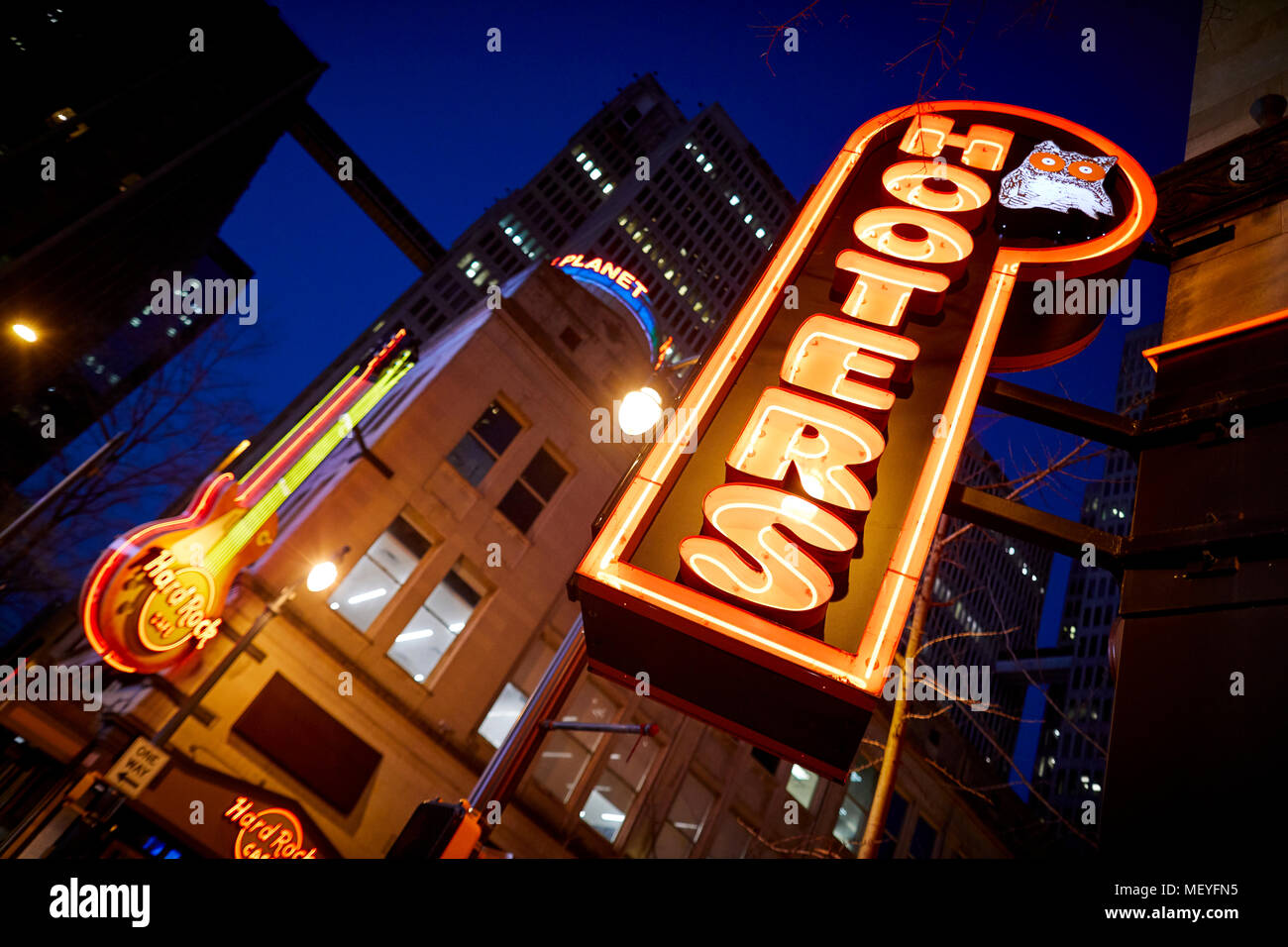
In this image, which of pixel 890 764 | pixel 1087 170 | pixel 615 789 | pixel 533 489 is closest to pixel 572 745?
pixel 615 789

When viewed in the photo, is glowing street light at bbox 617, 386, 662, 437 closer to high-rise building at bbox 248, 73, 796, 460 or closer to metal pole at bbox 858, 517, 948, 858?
metal pole at bbox 858, 517, 948, 858

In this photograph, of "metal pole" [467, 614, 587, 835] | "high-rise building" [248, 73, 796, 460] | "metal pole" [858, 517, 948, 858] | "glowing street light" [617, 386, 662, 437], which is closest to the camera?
"metal pole" [467, 614, 587, 835]

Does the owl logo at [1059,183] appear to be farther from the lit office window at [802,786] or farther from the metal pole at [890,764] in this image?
the lit office window at [802,786]

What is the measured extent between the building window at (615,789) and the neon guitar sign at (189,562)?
8665mm

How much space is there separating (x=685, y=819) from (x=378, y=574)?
9.59 m

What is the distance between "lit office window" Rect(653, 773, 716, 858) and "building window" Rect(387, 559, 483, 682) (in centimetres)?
692

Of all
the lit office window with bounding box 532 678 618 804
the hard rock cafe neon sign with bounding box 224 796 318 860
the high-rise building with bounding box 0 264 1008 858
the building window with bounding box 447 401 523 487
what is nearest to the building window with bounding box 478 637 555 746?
the high-rise building with bounding box 0 264 1008 858

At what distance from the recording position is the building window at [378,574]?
13.8 m

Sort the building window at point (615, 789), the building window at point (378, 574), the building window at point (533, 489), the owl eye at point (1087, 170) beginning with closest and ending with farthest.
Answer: the owl eye at point (1087, 170)
the building window at point (378, 574)
the building window at point (615, 789)
the building window at point (533, 489)

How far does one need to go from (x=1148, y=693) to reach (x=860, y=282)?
3.92 metres

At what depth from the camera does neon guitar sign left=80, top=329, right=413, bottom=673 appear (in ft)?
32.2

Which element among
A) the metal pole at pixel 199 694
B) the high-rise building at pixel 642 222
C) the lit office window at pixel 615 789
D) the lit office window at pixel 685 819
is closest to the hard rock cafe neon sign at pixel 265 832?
the metal pole at pixel 199 694

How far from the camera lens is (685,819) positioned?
17406mm
